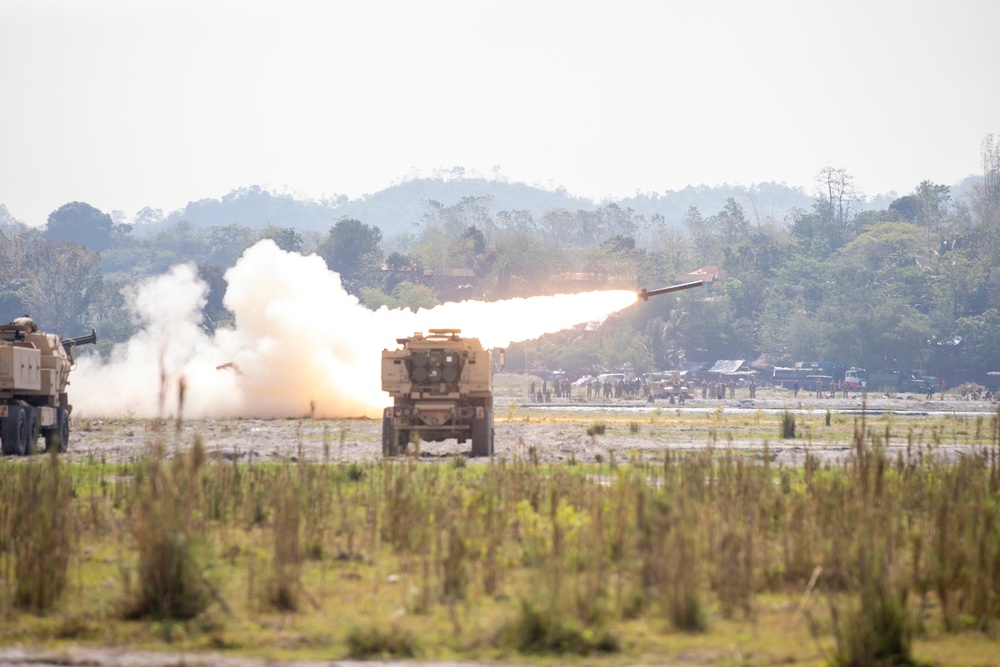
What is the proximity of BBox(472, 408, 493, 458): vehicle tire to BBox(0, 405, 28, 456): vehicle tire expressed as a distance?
1035 cm

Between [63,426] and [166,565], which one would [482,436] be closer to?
[63,426]

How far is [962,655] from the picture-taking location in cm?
1171

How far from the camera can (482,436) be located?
109 feet

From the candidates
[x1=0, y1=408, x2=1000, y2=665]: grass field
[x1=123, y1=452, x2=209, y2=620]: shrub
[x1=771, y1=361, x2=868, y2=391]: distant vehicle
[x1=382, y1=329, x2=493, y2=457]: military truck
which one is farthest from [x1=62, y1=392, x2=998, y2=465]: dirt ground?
[x1=771, y1=361, x2=868, y2=391]: distant vehicle

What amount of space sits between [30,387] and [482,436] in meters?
10.9

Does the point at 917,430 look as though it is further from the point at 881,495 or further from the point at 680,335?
the point at 680,335

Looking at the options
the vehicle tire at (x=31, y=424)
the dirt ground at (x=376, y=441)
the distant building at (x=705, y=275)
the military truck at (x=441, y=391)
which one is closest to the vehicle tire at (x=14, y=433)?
the vehicle tire at (x=31, y=424)

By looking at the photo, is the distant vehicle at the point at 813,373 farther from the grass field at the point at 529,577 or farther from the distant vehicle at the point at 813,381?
the grass field at the point at 529,577

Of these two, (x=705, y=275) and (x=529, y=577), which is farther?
(x=705, y=275)

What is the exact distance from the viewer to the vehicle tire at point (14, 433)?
32.6m

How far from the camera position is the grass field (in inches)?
472

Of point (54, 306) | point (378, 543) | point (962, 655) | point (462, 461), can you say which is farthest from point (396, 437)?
point (54, 306)

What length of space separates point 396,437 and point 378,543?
1656cm

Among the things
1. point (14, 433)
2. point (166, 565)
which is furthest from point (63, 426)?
point (166, 565)
